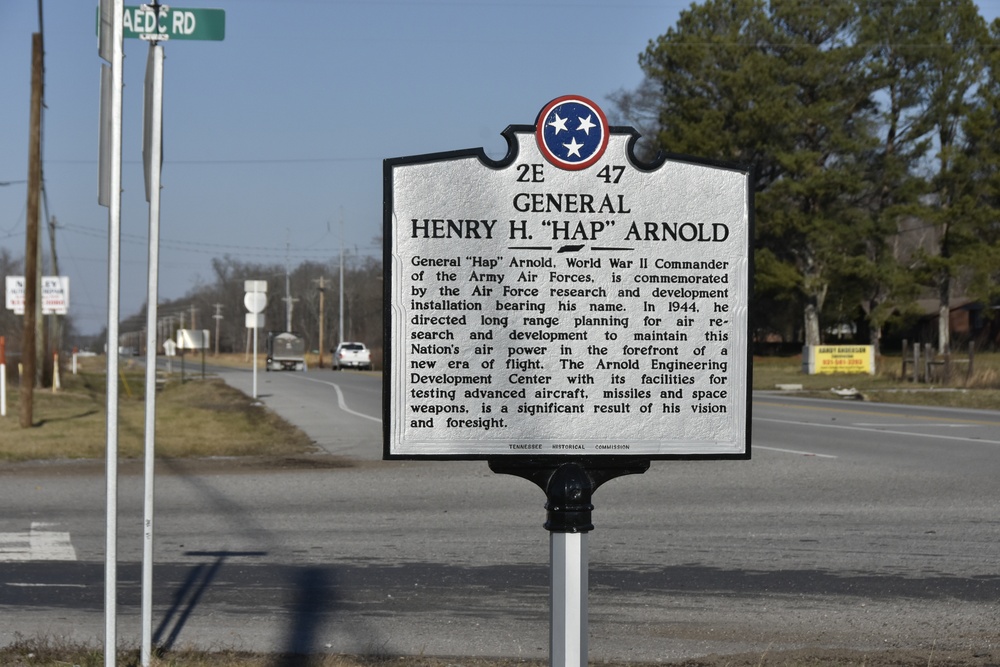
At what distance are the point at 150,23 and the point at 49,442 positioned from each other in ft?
45.1

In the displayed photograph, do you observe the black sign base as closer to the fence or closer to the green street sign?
the green street sign

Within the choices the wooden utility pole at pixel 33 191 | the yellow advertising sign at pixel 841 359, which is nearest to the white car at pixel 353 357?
the yellow advertising sign at pixel 841 359

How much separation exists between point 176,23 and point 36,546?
5.37 metres

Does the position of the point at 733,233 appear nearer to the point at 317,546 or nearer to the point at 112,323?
the point at 112,323

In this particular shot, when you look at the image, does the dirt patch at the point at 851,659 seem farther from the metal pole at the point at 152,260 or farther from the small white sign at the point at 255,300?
the small white sign at the point at 255,300

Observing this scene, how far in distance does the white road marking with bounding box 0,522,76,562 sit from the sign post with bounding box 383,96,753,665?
5.55 meters

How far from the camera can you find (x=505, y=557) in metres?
8.53

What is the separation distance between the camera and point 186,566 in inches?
322

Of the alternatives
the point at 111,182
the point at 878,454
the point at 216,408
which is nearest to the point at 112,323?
the point at 111,182

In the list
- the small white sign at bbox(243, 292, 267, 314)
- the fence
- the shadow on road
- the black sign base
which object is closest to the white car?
the fence

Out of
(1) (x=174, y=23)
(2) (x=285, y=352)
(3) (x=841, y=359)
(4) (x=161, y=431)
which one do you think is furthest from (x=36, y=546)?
(2) (x=285, y=352)

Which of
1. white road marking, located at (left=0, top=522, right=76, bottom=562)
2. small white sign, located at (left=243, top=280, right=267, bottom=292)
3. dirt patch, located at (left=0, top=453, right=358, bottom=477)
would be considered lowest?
dirt patch, located at (left=0, top=453, right=358, bottom=477)

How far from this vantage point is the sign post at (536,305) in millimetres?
3857

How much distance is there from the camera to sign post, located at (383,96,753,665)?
3.86 m
